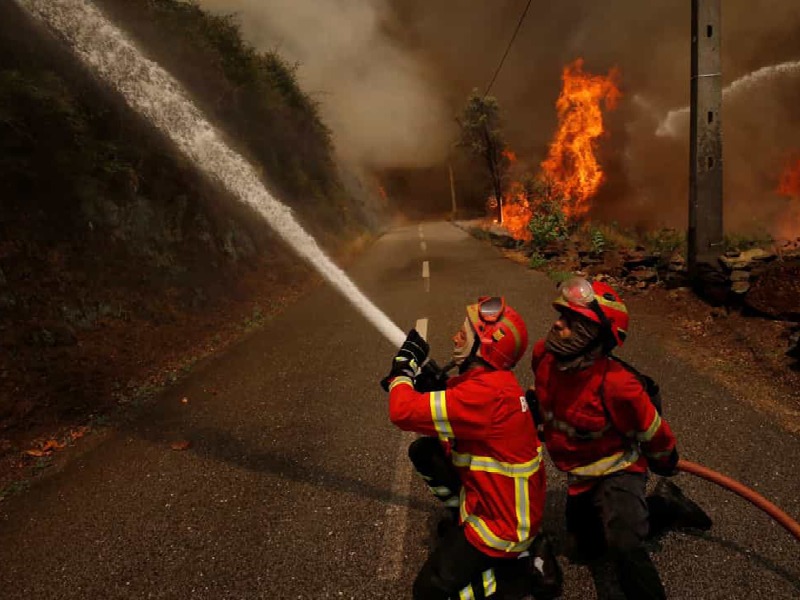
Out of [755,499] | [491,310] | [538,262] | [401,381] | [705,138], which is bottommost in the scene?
[538,262]

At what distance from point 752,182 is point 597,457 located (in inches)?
1120

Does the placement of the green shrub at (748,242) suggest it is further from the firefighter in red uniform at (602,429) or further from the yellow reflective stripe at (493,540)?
the yellow reflective stripe at (493,540)

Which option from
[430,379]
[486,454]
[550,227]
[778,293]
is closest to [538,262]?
[550,227]

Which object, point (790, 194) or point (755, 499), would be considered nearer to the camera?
point (755, 499)

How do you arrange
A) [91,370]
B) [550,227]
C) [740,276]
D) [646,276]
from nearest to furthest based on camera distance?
[91,370] < [740,276] < [646,276] < [550,227]

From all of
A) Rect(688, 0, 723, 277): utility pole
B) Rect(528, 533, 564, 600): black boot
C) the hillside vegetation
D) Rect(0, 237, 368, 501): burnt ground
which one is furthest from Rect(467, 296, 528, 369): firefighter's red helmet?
Rect(688, 0, 723, 277): utility pole

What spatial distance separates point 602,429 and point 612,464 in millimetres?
254

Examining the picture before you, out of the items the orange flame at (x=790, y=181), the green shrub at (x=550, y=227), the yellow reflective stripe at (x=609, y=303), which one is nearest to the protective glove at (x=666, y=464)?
the yellow reflective stripe at (x=609, y=303)

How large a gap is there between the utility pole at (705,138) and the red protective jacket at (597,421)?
21.1ft

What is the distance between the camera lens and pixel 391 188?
→ 232ft

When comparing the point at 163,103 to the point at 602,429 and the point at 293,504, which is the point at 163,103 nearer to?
the point at 293,504

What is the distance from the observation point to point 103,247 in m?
8.09

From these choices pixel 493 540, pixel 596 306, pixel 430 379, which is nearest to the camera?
pixel 596 306

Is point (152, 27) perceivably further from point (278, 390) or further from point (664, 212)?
point (664, 212)
